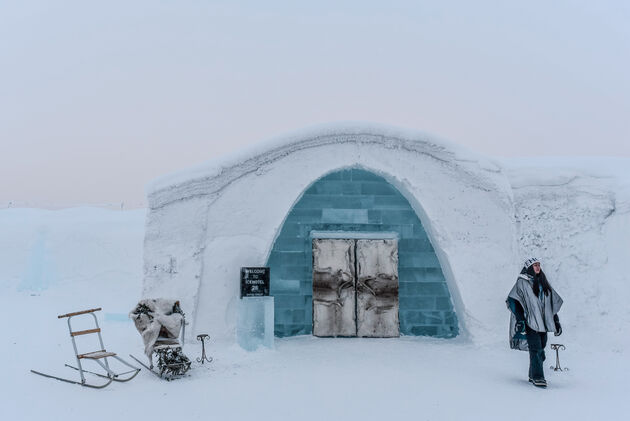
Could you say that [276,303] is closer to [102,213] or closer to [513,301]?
[513,301]

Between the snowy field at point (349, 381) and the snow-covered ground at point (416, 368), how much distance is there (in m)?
0.02

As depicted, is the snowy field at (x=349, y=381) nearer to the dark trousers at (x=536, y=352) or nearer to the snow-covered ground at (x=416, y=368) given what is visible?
the snow-covered ground at (x=416, y=368)

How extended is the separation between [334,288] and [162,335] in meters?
3.57

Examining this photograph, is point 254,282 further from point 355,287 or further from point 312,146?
point 312,146

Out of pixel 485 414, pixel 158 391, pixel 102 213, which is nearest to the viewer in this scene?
pixel 485 414

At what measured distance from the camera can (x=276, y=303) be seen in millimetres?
9078

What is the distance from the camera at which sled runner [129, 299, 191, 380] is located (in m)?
Answer: 6.29

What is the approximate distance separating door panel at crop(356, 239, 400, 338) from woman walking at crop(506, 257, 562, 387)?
299 centimetres

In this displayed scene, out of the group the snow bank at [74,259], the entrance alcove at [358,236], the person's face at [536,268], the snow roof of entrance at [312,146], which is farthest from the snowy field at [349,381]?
the snow bank at [74,259]

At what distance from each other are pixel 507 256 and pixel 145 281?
21.4 feet

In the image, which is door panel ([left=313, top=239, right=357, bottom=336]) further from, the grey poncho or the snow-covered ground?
the grey poncho

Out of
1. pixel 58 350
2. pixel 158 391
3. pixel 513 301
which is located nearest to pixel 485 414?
pixel 513 301

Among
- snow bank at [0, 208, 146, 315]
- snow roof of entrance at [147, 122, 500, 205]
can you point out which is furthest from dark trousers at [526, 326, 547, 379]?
snow bank at [0, 208, 146, 315]

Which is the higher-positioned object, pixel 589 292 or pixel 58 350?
pixel 589 292
